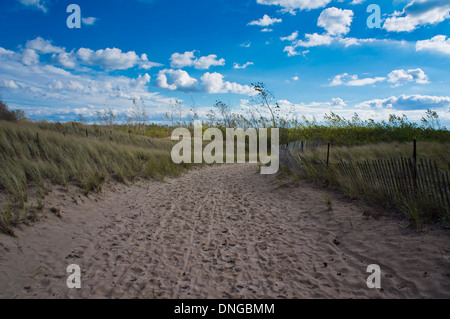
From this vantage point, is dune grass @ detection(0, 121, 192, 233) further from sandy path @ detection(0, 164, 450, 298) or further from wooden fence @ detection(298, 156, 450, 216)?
wooden fence @ detection(298, 156, 450, 216)

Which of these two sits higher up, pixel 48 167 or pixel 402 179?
pixel 48 167

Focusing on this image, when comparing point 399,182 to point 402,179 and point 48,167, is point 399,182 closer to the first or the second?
point 402,179

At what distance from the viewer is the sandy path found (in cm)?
298

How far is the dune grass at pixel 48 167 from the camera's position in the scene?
190 inches

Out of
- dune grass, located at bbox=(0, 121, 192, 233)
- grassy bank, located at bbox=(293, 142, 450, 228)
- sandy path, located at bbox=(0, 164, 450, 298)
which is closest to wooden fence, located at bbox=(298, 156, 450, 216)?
grassy bank, located at bbox=(293, 142, 450, 228)

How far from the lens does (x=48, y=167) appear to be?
6359 millimetres

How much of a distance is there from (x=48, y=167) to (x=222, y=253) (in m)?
5.27

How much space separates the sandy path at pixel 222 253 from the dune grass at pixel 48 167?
431 mm

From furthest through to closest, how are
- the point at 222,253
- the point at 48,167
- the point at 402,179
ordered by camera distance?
the point at 48,167 → the point at 402,179 → the point at 222,253

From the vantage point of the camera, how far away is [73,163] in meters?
7.17

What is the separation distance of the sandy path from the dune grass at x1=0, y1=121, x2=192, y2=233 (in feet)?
1.41

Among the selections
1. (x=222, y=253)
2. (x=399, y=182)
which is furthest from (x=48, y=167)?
(x=399, y=182)
